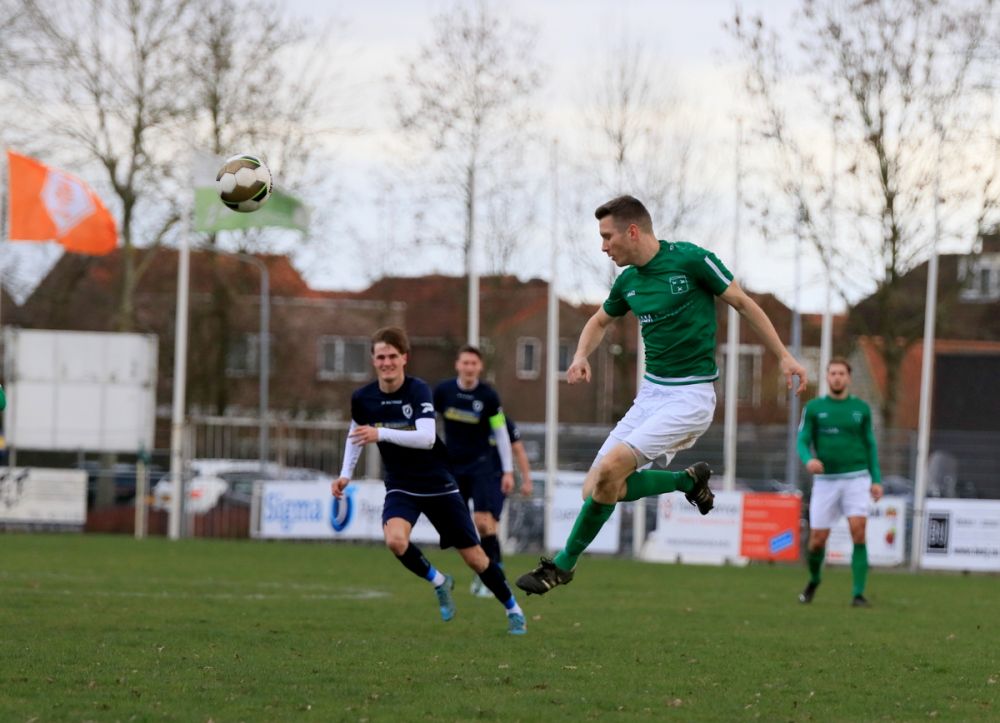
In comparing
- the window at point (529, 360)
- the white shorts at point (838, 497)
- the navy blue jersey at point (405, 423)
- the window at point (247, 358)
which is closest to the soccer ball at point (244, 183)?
the navy blue jersey at point (405, 423)

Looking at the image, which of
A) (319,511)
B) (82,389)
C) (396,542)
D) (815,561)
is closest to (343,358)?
(82,389)

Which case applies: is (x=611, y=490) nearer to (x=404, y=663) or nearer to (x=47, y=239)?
(x=404, y=663)

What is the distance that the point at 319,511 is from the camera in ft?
90.9

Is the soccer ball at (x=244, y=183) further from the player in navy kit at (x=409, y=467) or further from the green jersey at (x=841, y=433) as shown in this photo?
the green jersey at (x=841, y=433)

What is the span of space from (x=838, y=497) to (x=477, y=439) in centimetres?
379

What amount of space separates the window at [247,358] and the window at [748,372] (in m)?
15.1

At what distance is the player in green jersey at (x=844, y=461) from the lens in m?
15.9

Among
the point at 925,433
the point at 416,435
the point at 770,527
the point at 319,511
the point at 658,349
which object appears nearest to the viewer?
the point at 658,349

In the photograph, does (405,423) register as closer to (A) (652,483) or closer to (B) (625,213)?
(A) (652,483)

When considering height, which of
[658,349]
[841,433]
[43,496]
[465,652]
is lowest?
[43,496]

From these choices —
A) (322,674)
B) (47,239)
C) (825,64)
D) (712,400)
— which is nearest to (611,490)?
(712,400)

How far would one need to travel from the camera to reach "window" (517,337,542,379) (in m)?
60.5

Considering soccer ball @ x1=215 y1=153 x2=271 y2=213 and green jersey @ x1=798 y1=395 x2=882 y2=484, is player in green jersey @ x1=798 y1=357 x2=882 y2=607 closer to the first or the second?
green jersey @ x1=798 y1=395 x2=882 y2=484

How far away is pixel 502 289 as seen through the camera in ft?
131
